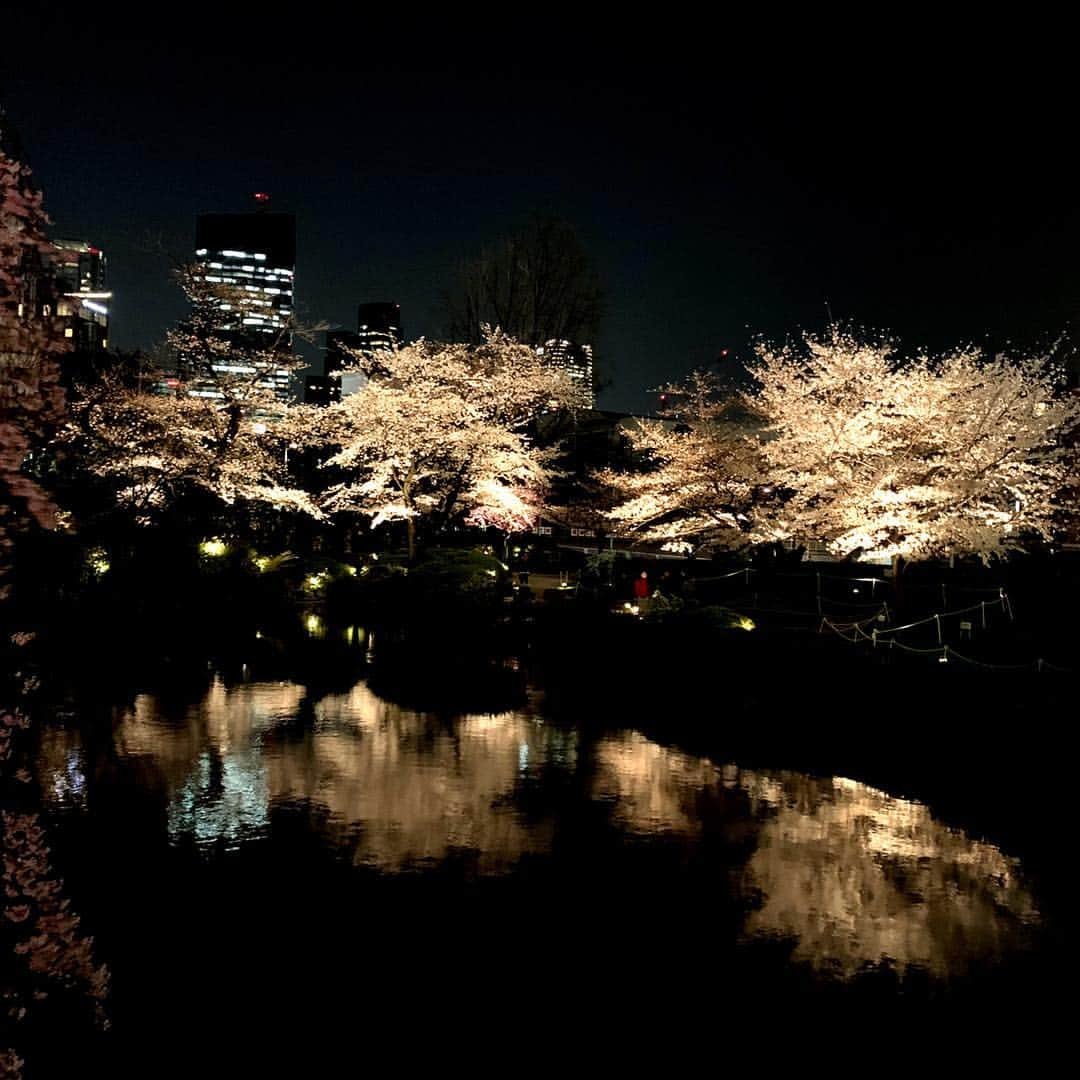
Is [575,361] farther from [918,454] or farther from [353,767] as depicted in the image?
[353,767]

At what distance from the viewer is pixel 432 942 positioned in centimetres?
646

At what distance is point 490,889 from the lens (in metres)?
7.45

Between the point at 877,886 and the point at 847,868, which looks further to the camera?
the point at 847,868

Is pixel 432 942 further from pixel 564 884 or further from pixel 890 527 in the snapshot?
pixel 890 527

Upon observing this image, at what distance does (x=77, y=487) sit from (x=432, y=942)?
21959mm

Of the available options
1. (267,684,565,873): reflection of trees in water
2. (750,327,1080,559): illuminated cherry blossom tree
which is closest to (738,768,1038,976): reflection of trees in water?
(267,684,565,873): reflection of trees in water

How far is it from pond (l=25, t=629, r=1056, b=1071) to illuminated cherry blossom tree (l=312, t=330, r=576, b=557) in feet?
64.7

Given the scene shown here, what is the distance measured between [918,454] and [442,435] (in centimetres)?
1533

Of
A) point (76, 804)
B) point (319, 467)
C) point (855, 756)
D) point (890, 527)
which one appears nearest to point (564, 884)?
point (76, 804)

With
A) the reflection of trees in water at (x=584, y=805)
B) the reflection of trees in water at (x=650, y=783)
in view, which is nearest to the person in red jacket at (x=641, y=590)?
the reflection of trees in water at (x=584, y=805)

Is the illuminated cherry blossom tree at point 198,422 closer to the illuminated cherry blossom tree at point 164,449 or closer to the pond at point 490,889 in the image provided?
the illuminated cherry blossom tree at point 164,449

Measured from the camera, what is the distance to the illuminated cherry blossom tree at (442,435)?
31156mm

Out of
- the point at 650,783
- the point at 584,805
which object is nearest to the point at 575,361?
the point at 650,783

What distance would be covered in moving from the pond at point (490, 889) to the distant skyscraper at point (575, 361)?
28116mm
